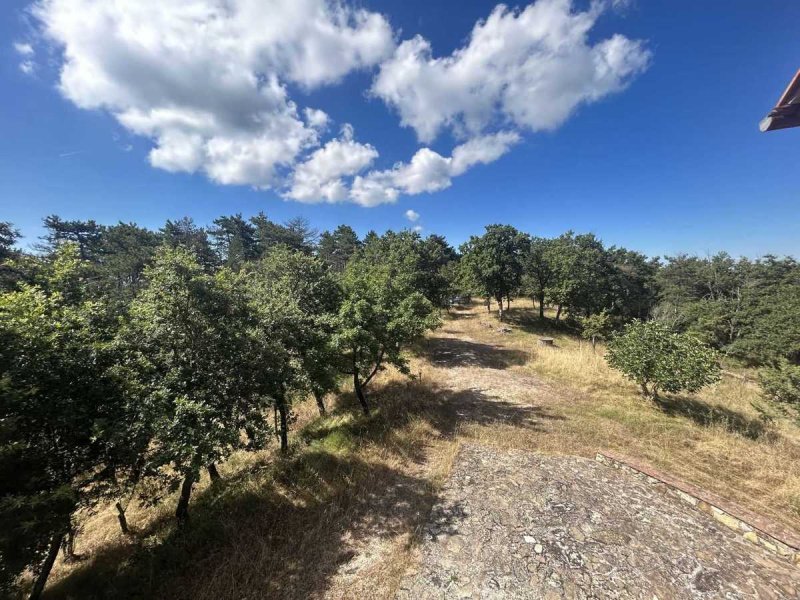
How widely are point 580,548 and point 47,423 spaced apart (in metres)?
10.2

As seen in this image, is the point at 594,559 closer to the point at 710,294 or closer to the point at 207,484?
the point at 207,484

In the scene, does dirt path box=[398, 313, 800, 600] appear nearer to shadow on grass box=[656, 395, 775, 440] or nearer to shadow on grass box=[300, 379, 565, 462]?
shadow on grass box=[300, 379, 565, 462]

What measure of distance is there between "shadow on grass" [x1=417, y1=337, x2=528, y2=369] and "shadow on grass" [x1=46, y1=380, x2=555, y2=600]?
8207mm

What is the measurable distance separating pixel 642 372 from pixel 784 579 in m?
8.94

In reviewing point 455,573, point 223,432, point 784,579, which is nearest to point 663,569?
point 784,579

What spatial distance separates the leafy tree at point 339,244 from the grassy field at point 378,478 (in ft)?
158

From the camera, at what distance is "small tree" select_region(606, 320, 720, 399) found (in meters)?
11.8

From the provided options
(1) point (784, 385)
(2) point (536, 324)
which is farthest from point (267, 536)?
(2) point (536, 324)

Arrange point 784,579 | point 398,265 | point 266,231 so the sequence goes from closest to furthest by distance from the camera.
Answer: point 784,579 → point 398,265 → point 266,231

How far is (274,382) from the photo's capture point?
7863mm

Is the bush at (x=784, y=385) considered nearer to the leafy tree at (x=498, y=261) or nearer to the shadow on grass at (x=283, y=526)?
the shadow on grass at (x=283, y=526)

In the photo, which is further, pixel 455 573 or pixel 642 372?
pixel 642 372

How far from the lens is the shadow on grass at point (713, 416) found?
11219 millimetres

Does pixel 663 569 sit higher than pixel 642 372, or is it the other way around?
pixel 642 372
